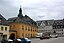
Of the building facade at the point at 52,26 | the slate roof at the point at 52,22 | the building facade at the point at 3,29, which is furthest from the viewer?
the slate roof at the point at 52,22

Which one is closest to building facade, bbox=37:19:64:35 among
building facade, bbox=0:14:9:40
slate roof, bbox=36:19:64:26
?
slate roof, bbox=36:19:64:26

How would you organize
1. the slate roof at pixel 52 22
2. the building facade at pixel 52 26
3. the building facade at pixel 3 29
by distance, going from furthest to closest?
the slate roof at pixel 52 22, the building facade at pixel 52 26, the building facade at pixel 3 29

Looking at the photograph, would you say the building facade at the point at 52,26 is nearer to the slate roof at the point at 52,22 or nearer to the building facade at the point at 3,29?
the slate roof at the point at 52,22

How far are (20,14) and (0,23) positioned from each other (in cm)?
3571

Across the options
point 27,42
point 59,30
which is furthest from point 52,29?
point 27,42

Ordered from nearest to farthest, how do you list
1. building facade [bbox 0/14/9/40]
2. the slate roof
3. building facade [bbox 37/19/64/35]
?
building facade [bbox 0/14/9/40] < building facade [bbox 37/19/64/35] < the slate roof

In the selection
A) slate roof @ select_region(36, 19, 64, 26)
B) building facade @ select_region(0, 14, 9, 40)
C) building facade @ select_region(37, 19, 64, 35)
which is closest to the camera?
building facade @ select_region(0, 14, 9, 40)

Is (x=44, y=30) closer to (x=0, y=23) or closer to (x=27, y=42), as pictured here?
(x=0, y=23)

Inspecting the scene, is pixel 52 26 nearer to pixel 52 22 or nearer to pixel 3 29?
pixel 52 22

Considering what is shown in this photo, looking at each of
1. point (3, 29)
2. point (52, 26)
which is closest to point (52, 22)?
point (52, 26)

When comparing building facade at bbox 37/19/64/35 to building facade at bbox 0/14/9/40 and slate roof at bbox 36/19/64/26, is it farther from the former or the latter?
building facade at bbox 0/14/9/40

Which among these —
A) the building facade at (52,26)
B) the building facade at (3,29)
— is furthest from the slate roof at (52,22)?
the building facade at (3,29)

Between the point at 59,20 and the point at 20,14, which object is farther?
the point at 59,20

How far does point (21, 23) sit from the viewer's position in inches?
3172
